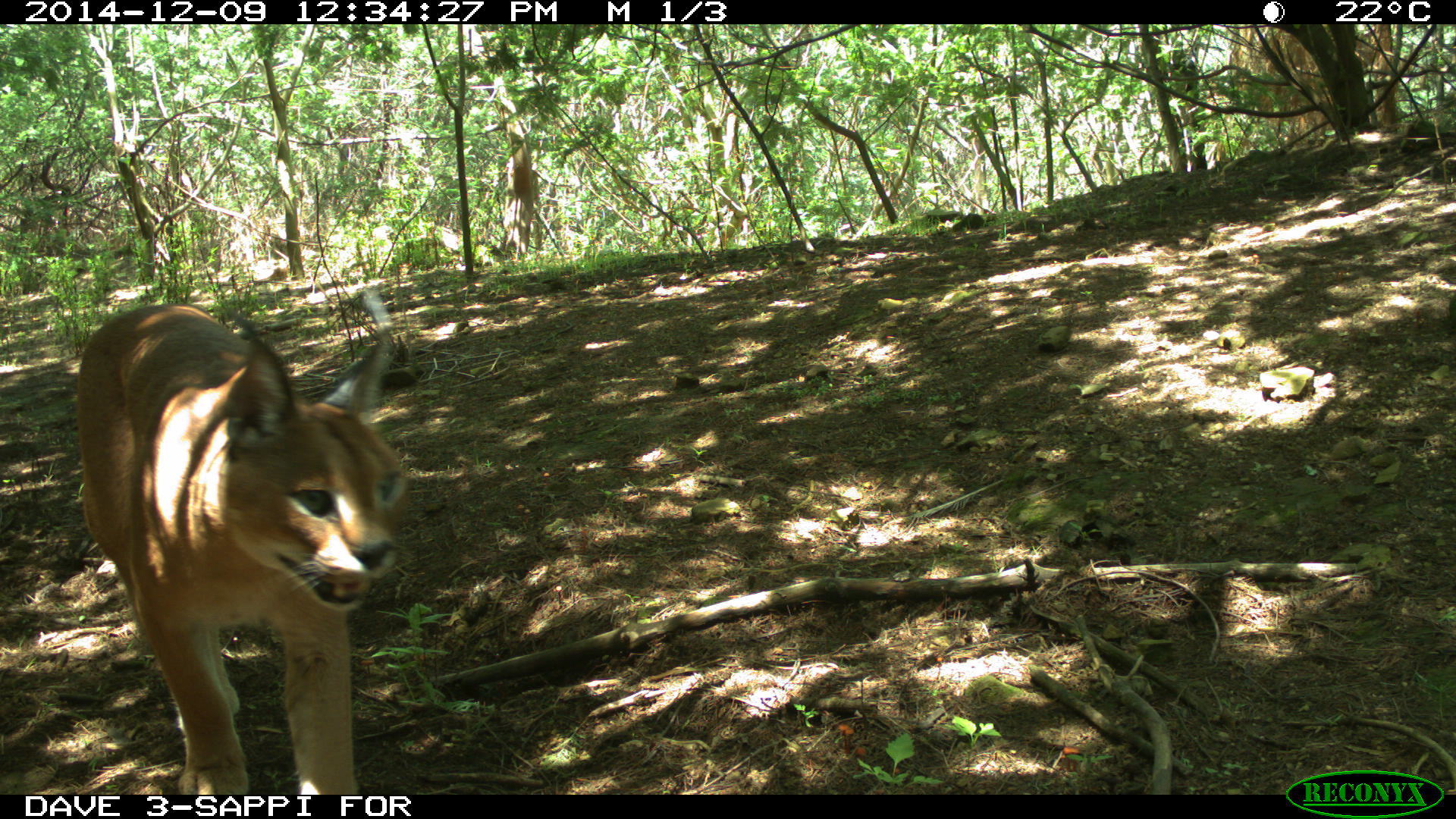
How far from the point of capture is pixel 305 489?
7.56 feet

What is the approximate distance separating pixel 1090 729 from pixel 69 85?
17.1m

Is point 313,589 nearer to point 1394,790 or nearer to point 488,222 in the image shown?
point 1394,790

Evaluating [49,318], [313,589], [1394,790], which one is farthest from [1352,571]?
[49,318]

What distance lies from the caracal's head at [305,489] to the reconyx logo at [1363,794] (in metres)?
2.41

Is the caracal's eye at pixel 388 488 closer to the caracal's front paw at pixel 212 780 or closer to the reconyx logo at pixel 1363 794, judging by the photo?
the caracal's front paw at pixel 212 780

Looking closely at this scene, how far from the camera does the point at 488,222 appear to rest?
61.8 feet

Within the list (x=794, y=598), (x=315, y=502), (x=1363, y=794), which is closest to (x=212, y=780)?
(x=315, y=502)

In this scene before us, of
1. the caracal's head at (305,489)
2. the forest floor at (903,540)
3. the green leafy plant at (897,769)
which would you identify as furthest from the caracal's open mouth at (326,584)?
the green leafy plant at (897,769)

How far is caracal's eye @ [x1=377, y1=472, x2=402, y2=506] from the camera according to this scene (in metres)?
2.44

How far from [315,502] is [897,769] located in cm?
172

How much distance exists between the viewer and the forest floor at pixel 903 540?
2832 mm
